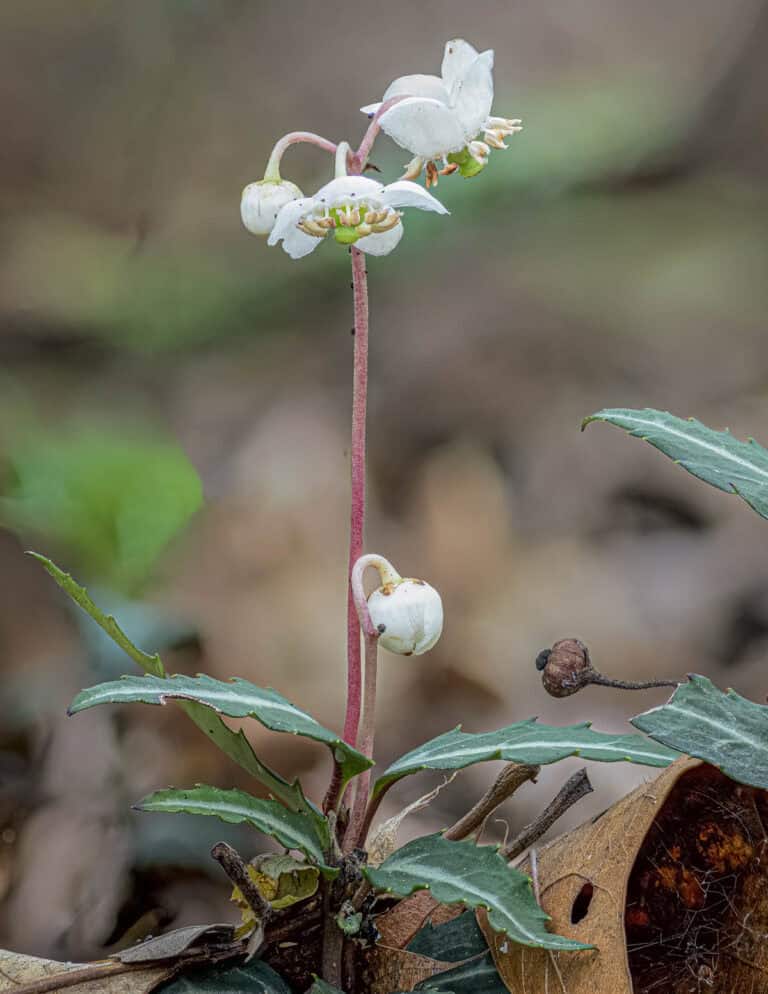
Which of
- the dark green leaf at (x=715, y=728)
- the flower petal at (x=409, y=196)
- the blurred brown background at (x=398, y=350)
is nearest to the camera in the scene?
the dark green leaf at (x=715, y=728)

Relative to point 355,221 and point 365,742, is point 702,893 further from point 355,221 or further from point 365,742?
point 355,221

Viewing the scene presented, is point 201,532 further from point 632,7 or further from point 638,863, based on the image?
point 632,7

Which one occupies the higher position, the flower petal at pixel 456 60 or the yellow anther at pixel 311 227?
the flower petal at pixel 456 60

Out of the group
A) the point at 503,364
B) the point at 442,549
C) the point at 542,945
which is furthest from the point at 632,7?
the point at 542,945

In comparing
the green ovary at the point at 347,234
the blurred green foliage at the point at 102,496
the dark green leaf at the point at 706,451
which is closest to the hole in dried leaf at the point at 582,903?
the dark green leaf at the point at 706,451

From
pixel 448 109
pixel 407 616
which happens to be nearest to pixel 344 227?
pixel 448 109

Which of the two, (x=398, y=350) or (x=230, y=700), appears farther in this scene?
(x=398, y=350)

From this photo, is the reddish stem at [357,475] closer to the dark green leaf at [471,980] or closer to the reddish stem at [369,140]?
the reddish stem at [369,140]
